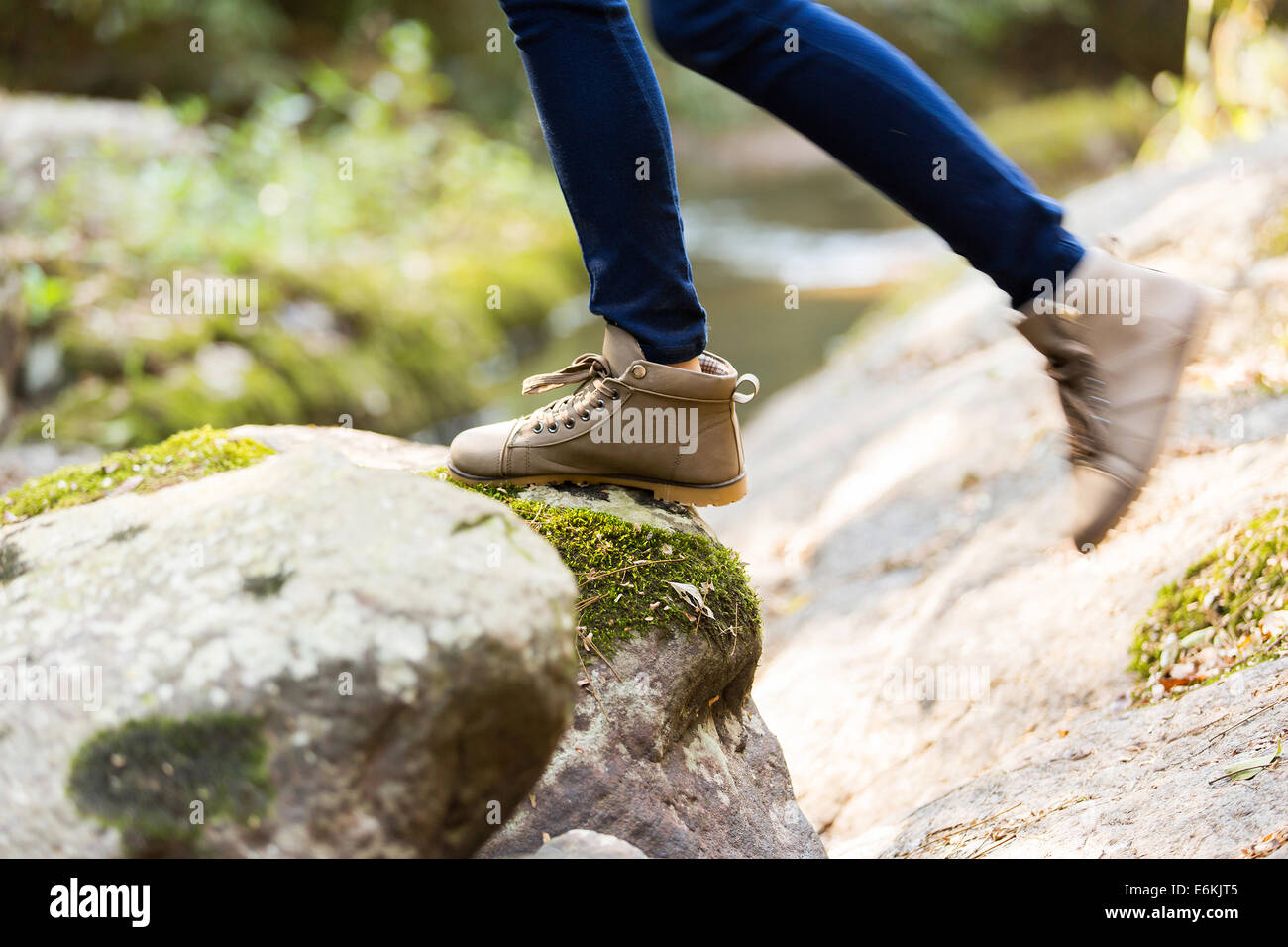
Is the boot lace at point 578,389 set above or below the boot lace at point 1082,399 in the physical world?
below

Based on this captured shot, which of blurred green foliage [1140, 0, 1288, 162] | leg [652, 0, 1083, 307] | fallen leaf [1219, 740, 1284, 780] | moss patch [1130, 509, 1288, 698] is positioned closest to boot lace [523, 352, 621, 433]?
leg [652, 0, 1083, 307]

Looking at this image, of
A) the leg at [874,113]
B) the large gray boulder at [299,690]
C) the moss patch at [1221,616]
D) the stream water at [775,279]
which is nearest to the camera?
the large gray boulder at [299,690]

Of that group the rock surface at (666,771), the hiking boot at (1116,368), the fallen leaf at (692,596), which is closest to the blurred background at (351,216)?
the hiking boot at (1116,368)

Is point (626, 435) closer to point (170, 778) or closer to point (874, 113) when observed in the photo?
point (874, 113)

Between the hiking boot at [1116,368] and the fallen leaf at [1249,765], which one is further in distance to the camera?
the hiking boot at [1116,368]

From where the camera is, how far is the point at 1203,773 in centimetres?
149

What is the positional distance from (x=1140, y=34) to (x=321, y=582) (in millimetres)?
18845

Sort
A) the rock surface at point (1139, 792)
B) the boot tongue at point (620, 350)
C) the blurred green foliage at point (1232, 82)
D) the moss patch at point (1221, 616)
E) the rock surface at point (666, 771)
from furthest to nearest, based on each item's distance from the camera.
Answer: the blurred green foliage at point (1232, 82)
the moss patch at point (1221, 616)
the boot tongue at point (620, 350)
the rock surface at point (666, 771)
the rock surface at point (1139, 792)

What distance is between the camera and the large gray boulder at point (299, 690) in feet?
3.84

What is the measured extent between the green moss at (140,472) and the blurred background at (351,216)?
1.20 meters

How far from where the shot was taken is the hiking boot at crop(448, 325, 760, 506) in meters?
1.76

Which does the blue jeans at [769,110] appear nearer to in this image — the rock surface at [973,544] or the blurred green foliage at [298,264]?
the rock surface at [973,544]

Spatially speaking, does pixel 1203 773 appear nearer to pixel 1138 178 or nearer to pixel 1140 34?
pixel 1138 178

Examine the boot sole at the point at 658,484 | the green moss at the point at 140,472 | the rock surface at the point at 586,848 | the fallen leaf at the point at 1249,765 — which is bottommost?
the rock surface at the point at 586,848
